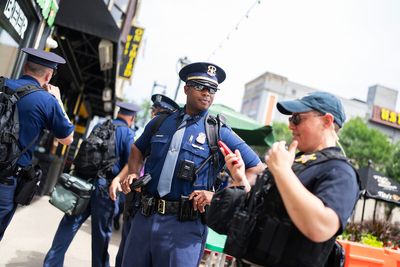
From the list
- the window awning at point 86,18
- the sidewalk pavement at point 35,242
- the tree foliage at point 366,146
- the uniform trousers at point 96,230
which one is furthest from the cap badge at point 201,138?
the tree foliage at point 366,146

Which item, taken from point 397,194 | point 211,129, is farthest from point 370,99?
point 211,129

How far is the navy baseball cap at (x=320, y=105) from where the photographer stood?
6.34 ft

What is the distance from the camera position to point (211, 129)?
2.85m

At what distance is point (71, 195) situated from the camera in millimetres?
4242

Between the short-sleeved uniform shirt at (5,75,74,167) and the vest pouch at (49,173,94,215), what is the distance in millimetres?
1200

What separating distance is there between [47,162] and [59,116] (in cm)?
679

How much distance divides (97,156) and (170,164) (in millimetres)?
2046

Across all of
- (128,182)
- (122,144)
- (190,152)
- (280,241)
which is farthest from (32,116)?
(280,241)

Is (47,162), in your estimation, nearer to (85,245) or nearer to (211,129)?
A: (85,245)

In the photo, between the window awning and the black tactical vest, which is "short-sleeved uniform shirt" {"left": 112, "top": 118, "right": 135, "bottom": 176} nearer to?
the window awning

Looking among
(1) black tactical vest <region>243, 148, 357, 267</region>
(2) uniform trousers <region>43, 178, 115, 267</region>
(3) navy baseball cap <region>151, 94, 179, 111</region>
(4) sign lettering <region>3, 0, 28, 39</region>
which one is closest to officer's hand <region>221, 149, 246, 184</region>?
(1) black tactical vest <region>243, 148, 357, 267</region>

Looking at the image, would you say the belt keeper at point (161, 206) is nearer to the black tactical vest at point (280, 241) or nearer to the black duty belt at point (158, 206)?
the black duty belt at point (158, 206)

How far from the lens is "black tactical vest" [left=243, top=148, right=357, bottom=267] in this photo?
65.6 inches

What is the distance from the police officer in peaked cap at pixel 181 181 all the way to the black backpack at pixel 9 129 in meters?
0.92
